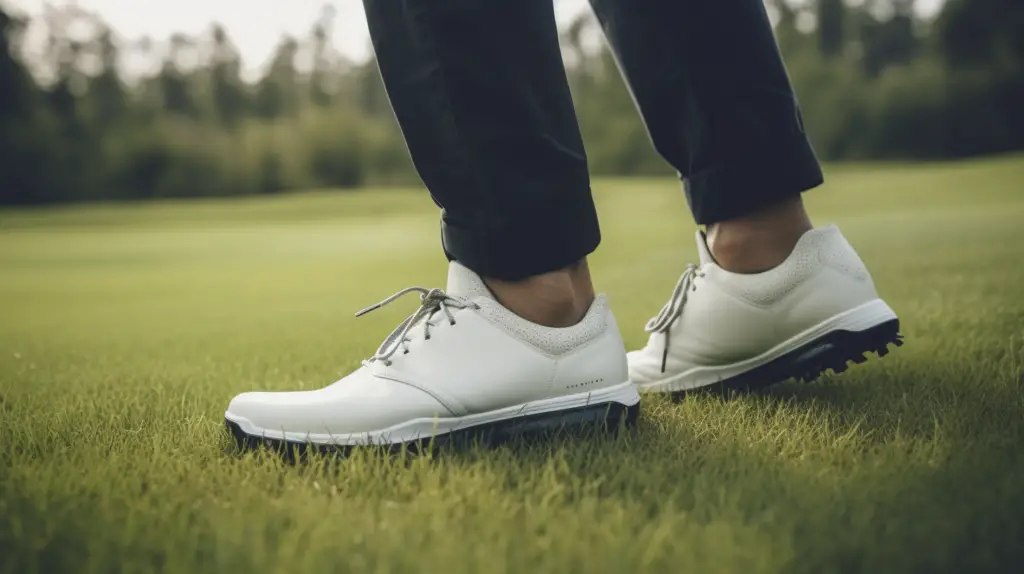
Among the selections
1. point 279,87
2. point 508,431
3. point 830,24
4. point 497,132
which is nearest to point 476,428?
point 508,431

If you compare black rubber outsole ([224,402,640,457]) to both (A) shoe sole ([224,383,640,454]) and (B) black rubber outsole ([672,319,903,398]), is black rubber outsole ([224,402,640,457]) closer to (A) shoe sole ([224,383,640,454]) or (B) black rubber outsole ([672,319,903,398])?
(A) shoe sole ([224,383,640,454])

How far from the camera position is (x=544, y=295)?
1.00 meters

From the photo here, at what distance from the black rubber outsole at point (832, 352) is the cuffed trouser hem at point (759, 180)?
0.24m

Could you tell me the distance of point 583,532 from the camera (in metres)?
0.66

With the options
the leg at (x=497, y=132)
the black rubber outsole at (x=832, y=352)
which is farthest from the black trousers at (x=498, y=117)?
the black rubber outsole at (x=832, y=352)

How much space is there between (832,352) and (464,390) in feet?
1.94

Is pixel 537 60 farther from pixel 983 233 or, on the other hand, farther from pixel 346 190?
pixel 346 190

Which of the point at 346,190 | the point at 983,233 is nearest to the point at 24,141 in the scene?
the point at 346,190

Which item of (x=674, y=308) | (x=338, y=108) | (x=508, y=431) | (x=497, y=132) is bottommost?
(x=508, y=431)

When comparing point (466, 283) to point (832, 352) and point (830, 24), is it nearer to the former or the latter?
point (832, 352)

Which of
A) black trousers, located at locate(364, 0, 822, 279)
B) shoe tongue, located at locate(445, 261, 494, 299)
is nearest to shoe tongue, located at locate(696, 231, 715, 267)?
black trousers, located at locate(364, 0, 822, 279)

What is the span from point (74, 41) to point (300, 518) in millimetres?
28217

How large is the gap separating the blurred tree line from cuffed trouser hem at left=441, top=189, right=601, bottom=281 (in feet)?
53.7

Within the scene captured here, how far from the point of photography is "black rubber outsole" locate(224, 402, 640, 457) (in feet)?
3.09
